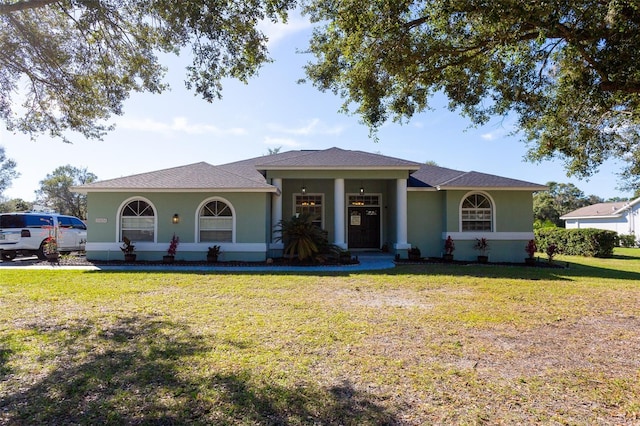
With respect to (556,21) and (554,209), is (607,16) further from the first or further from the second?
(554,209)

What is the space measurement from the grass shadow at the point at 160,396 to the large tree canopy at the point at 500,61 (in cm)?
556

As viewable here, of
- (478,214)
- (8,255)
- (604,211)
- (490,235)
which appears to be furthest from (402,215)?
(604,211)

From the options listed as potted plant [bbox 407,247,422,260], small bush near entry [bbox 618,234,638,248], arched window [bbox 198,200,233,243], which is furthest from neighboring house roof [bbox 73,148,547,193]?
small bush near entry [bbox 618,234,638,248]

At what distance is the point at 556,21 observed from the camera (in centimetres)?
517

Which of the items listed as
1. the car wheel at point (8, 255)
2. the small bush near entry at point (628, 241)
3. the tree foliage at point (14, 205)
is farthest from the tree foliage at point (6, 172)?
the small bush near entry at point (628, 241)

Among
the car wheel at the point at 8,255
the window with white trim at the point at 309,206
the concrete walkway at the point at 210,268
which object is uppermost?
the window with white trim at the point at 309,206

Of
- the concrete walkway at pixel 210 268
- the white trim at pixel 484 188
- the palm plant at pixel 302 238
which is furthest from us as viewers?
the white trim at pixel 484 188

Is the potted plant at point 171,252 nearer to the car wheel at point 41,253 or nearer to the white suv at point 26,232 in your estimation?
the white suv at point 26,232

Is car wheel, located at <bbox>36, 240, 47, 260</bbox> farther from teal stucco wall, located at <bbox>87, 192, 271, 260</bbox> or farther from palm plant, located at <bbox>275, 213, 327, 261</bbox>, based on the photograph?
palm plant, located at <bbox>275, 213, 327, 261</bbox>

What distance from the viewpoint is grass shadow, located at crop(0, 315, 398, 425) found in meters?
2.89

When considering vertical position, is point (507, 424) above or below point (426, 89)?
below

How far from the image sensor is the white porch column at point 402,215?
45.2 ft

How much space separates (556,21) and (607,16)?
0.77m

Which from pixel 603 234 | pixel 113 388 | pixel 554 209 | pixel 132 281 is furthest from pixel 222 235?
pixel 554 209
